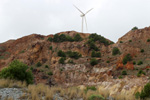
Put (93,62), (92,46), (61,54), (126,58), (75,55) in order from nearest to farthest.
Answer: (126,58) → (93,62) → (75,55) → (61,54) → (92,46)

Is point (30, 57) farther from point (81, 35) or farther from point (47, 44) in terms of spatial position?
point (81, 35)

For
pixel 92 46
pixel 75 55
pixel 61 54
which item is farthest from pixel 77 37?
pixel 75 55

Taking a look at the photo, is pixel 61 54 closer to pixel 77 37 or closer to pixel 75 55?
pixel 75 55

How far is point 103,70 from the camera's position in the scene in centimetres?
4338

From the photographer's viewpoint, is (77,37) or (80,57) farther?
(77,37)

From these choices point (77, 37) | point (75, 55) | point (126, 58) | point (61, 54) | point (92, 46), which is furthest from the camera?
point (77, 37)

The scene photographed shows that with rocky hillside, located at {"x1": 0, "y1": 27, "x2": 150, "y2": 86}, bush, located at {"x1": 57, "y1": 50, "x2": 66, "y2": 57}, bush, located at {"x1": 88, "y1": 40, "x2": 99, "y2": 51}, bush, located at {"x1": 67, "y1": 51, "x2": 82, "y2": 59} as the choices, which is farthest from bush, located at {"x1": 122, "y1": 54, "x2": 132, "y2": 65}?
bush, located at {"x1": 57, "y1": 50, "x2": 66, "y2": 57}

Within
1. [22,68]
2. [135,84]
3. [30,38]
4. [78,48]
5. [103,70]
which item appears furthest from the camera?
[30,38]

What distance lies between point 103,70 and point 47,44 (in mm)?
31235

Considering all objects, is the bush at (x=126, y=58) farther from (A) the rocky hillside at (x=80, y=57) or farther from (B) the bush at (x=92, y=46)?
(B) the bush at (x=92, y=46)

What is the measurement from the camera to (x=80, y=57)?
56344 millimetres

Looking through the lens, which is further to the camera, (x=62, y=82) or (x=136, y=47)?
(x=136, y=47)

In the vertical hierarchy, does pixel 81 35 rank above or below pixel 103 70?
above

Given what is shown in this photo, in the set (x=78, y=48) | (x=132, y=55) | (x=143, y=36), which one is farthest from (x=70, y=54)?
(x=143, y=36)
